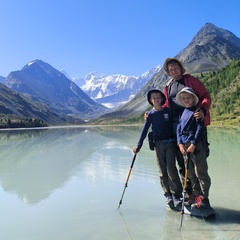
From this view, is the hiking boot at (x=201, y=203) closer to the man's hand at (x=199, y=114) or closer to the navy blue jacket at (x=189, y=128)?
the navy blue jacket at (x=189, y=128)

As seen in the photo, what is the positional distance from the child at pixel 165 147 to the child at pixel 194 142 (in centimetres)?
60

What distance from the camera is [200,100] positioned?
8.02m

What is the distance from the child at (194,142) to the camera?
7.62 m

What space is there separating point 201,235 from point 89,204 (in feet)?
12.2

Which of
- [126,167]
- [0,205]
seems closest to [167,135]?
[0,205]

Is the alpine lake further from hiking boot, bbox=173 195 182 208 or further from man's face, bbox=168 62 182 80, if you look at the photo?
man's face, bbox=168 62 182 80

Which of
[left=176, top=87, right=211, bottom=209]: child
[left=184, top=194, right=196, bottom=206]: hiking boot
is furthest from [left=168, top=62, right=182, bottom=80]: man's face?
[left=184, top=194, right=196, bottom=206]: hiking boot

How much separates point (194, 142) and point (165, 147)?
1228 millimetres

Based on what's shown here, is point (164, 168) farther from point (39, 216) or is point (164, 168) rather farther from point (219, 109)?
point (219, 109)

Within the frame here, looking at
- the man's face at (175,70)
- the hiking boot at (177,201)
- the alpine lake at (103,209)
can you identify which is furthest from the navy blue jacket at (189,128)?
the alpine lake at (103,209)

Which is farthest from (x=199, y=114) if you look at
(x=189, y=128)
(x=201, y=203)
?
(x=201, y=203)

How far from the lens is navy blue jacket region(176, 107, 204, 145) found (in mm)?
7511

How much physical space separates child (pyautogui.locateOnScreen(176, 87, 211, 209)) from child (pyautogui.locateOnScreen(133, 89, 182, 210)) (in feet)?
1.97

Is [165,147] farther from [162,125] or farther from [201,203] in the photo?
[201,203]
